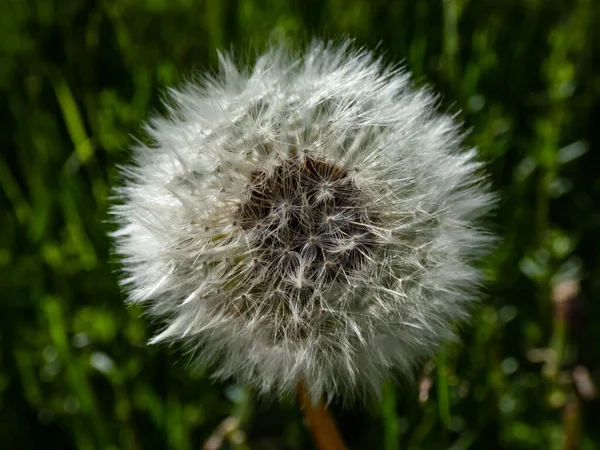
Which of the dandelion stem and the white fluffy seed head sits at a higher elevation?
the white fluffy seed head

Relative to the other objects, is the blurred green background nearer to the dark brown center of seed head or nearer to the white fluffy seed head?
the white fluffy seed head

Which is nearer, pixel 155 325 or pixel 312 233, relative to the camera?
pixel 312 233

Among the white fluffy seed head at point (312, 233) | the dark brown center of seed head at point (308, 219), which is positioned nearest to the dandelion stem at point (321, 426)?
the white fluffy seed head at point (312, 233)

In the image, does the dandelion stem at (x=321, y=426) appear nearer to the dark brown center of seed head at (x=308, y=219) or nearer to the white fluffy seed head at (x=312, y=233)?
the white fluffy seed head at (x=312, y=233)

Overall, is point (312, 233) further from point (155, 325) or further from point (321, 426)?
point (155, 325)

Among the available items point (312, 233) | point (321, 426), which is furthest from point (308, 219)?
point (321, 426)

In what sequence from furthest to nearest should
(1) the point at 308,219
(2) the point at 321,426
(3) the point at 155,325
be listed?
(3) the point at 155,325
(2) the point at 321,426
(1) the point at 308,219

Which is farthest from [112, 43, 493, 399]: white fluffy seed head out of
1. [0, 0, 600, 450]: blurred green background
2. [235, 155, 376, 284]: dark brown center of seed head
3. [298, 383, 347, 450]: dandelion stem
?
[0, 0, 600, 450]: blurred green background
